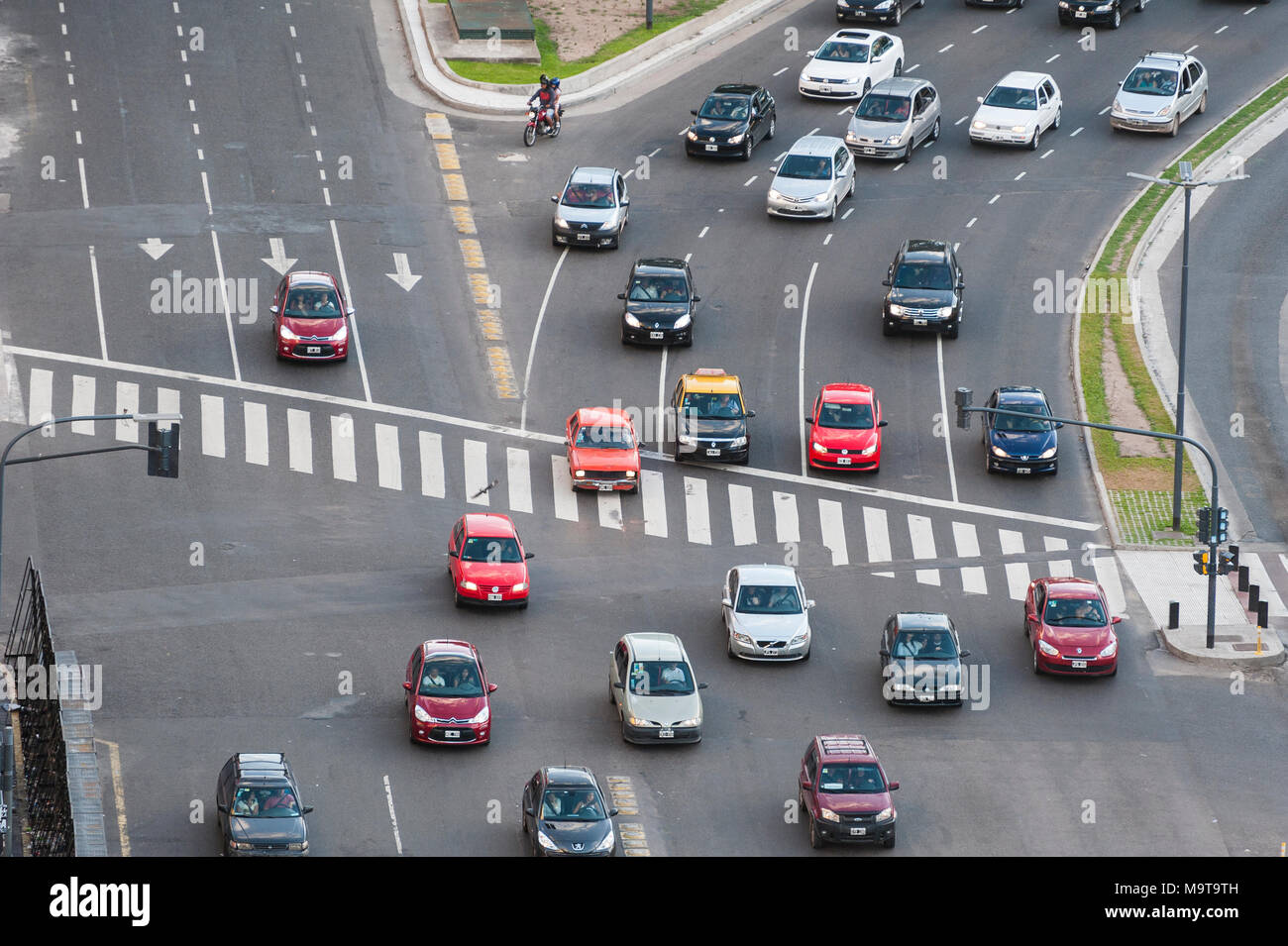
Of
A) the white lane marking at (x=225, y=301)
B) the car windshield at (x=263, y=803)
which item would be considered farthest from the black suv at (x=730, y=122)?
the car windshield at (x=263, y=803)

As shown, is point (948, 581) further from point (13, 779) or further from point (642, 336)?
point (13, 779)

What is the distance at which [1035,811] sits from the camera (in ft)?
121

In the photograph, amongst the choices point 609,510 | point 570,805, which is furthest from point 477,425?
point 570,805

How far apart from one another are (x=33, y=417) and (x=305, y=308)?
7.32 m

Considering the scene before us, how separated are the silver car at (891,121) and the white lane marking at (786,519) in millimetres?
20703

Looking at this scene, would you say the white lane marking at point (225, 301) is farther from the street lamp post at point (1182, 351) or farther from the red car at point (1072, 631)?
the street lamp post at point (1182, 351)

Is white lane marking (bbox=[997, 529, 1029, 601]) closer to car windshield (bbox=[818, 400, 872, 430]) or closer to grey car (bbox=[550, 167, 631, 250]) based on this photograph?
car windshield (bbox=[818, 400, 872, 430])

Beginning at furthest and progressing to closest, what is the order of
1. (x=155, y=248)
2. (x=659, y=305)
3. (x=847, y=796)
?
(x=155, y=248)
(x=659, y=305)
(x=847, y=796)

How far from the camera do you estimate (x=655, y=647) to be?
40.1 meters

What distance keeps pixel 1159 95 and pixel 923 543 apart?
27952mm

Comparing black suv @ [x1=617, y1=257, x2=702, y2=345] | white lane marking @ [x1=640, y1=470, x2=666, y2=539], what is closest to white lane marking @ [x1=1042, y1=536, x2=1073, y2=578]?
white lane marking @ [x1=640, y1=470, x2=666, y2=539]

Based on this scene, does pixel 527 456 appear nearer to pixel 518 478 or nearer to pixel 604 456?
pixel 518 478
